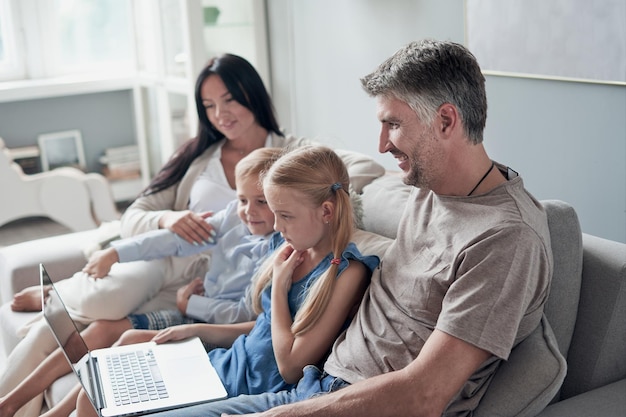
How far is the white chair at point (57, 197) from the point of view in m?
4.25

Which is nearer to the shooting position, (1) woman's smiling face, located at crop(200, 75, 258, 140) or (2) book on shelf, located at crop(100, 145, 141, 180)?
A: (1) woman's smiling face, located at crop(200, 75, 258, 140)

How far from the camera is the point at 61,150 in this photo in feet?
15.9

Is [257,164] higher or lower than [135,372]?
higher

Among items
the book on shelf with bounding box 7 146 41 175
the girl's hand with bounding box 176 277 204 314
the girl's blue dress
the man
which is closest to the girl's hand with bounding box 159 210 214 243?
the girl's hand with bounding box 176 277 204 314

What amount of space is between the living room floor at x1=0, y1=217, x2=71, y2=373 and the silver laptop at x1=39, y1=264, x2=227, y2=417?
280cm

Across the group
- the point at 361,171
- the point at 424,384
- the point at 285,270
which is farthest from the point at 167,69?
the point at 424,384

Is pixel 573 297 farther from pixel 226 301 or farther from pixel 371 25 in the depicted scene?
pixel 371 25

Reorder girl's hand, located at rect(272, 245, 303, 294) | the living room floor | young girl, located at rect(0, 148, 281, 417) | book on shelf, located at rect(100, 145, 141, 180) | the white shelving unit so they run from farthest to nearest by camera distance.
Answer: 1. book on shelf, located at rect(100, 145, 141, 180)
2. the living room floor
3. the white shelving unit
4. young girl, located at rect(0, 148, 281, 417)
5. girl's hand, located at rect(272, 245, 303, 294)

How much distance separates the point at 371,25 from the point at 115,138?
8.22 feet

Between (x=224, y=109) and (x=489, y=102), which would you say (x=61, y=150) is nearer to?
(x=224, y=109)

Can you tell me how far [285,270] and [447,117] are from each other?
555mm

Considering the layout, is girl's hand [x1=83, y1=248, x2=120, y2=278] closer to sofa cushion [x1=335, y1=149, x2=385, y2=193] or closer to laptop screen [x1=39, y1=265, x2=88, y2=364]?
laptop screen [x1=39, y1=265, x2=88, y2=364]

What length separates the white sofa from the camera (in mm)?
1438

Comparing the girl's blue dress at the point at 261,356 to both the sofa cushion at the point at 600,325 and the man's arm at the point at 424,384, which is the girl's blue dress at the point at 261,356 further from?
the sofa cushion at the point at 600,325
